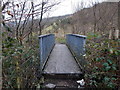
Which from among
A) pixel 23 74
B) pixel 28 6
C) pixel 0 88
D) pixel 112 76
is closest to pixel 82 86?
pixel 112 76

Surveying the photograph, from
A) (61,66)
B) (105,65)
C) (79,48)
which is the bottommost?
(61,66)

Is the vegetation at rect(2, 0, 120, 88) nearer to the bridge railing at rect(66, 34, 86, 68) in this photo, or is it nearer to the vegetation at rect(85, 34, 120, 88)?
the vegetation at rect(85, 34, 120, 88)

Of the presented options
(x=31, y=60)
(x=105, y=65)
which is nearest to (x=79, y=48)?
(x=105, y=65)

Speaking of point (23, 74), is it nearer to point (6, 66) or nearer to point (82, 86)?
point (6, 66)

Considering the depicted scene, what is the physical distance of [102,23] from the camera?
7.73 m

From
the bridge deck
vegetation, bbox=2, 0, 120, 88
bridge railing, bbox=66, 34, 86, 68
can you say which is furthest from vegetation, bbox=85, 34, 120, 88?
the bridge deck

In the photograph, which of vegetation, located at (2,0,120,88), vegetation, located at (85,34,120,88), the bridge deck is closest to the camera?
vegetation, located at (2,0,120,88)

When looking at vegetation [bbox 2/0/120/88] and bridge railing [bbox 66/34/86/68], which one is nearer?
vegetation [bbox 2/0/120/88]

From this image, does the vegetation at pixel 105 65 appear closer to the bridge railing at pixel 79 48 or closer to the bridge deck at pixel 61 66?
the bridge railing at pixel 79 48

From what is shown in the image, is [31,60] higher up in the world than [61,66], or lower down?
higher up

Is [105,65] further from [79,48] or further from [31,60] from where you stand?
[31,60]

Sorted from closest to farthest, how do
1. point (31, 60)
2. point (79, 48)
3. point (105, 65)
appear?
point (105, 65) < point (31, 60) < point (79, 48)

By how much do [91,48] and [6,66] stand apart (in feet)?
6.13

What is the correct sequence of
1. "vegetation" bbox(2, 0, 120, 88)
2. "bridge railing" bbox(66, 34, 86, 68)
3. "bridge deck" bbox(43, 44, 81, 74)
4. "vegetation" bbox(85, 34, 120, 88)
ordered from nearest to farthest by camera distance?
"vegetation" bbox(2, 0, 120, 88) → "vegetation" bbox(85, 34, 120, 88) → "bridge railing" bbox(66, 34, 86, 68) → "bridge deck" bbox(43, 44, 81, 74)
